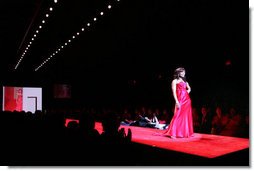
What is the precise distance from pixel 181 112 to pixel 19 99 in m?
10.7

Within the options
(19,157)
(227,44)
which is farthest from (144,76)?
(19,157)

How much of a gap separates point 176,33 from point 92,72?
22.3ft

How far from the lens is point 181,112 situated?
4.54 m

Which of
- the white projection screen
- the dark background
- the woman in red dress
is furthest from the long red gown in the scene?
the white projection screen

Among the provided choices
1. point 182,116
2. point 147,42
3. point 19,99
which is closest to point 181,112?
point 182,116

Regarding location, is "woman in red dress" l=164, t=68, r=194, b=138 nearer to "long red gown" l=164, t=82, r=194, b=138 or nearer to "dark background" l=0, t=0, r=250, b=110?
"long red gown" l=164, t=82, r=194, b=138

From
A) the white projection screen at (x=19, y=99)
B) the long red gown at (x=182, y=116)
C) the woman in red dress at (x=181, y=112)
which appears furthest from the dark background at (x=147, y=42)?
the white projection screen at (x=19, y=99)

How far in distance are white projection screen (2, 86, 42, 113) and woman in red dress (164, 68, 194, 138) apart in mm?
9893

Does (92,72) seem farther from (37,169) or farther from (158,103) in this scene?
(37,169)

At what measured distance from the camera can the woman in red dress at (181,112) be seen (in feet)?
14.9

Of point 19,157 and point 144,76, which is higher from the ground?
point 144,76

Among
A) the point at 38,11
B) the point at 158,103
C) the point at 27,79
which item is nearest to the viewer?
the point at 38,11

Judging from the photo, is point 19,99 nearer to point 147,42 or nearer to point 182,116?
point 147,42

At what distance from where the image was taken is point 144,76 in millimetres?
9125
